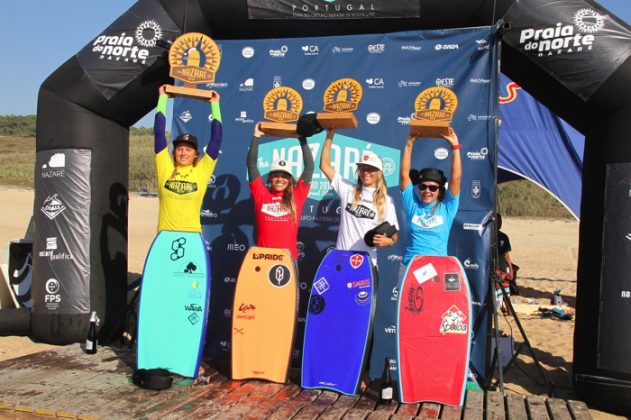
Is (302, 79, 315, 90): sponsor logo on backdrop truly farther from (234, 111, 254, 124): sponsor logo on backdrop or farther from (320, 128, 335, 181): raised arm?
(320, 128, 335, 181): raised arm

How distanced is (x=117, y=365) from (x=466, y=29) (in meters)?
4.19

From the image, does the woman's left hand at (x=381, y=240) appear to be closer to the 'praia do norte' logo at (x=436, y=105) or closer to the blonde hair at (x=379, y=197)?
the blonde hair at (x=379, y=197)

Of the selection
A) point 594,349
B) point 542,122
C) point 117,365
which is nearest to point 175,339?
point 117,365

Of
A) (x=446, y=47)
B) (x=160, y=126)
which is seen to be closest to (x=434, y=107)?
(x=446, y=47)

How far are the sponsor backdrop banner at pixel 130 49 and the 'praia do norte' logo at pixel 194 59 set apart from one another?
659 mm

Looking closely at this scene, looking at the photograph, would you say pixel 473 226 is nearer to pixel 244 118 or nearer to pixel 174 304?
pixel 244 118

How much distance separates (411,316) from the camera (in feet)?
14.8

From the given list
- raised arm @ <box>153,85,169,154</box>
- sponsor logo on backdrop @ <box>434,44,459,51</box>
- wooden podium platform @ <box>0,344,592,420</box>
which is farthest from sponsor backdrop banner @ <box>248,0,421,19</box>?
wooden podium platform @ <box>0,344,592,420</box>

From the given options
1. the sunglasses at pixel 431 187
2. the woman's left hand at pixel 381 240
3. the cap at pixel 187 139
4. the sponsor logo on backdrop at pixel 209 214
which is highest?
the cap at pixel 187 139

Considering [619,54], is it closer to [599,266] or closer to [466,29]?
[466,29]

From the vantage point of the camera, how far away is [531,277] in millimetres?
11906

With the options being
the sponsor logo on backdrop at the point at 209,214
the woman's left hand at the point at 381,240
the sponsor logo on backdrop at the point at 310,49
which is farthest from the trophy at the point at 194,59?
the woman's left hand at the point at 381,240

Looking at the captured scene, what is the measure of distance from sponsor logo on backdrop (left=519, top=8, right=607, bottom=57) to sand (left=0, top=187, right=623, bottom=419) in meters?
2.43

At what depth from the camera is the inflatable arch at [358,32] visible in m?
4.84
